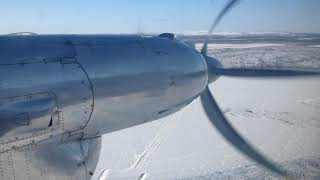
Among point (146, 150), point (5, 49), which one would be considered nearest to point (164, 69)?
point (5, 49)

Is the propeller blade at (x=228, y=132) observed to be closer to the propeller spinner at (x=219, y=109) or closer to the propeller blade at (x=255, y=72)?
the propeller spinner at (x=219, y=109)

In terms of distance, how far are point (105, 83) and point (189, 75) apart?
189cm

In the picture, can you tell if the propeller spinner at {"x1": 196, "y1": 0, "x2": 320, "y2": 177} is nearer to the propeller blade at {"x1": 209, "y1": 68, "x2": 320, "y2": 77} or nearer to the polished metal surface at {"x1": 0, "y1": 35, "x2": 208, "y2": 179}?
the propeller blade at {"x1": 209, "y1": 68, "x2": 320, "y2": 77}

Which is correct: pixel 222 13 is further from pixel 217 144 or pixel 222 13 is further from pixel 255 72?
pixel 217 144

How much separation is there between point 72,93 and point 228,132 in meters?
3.39

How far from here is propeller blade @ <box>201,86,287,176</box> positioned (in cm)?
645

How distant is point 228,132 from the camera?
6777 millimetres

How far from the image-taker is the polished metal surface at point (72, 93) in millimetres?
3875

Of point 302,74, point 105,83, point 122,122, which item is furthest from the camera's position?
point 302,74

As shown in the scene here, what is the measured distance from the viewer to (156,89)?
5.57 metres

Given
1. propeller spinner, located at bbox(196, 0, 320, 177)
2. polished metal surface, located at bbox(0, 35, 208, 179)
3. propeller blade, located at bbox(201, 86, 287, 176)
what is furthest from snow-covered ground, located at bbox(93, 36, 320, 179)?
polished metal surface, located at bbox(0, 35, 208, 179)

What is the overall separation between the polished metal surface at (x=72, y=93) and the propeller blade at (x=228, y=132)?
104cm

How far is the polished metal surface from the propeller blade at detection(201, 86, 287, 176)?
104 centimetres

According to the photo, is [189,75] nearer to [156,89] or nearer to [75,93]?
[156,89]
